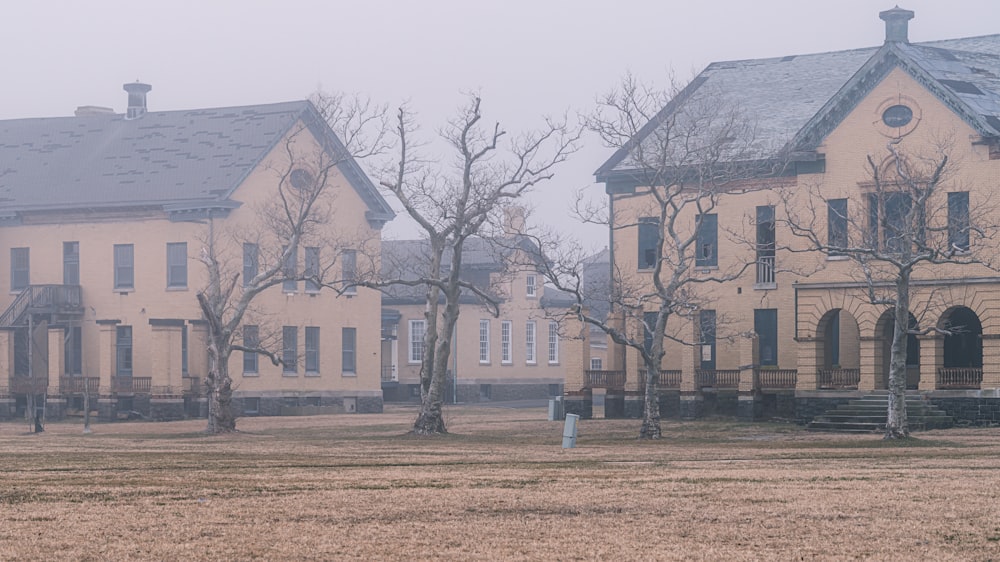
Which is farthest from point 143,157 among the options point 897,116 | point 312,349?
point 897,116

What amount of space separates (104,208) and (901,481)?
155 ft

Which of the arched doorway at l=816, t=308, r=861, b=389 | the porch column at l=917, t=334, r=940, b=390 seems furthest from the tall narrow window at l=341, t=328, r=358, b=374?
the porch column at l=917, t=334, r=940, b=390

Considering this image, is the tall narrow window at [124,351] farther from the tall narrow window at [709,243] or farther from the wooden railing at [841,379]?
the wooden railing at [841,379]

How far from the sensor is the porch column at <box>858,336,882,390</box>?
47.1 m

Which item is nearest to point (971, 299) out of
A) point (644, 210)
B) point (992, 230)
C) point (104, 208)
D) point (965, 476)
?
point (992, 230)

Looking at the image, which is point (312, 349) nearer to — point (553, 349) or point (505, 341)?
point (505, 341)

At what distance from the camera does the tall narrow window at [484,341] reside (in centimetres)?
8506

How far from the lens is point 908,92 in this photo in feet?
157

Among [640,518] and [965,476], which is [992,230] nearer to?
[965,476]

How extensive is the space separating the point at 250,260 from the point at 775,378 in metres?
22.5

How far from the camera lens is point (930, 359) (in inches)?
1831

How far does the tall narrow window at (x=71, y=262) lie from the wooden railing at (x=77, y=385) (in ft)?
14.8

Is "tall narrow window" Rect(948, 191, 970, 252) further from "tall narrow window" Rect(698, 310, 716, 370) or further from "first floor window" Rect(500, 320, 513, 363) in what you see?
"first floor window" Rect(500, 320, 513, 363)

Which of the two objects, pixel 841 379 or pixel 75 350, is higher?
pixel 75 350
